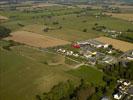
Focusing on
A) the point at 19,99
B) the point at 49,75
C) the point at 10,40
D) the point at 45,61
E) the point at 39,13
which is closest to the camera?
the point at 19,99

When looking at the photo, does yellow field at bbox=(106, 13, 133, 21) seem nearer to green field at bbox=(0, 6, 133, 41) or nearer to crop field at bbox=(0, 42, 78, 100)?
green field at bbox=(0, 6, 133, 41)

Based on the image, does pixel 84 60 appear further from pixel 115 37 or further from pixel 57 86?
pixel 115 37

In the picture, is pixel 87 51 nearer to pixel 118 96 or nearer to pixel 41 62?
pixel 41 62

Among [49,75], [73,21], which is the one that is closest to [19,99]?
[49,75]

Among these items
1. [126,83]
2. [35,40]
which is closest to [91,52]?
[35,40]

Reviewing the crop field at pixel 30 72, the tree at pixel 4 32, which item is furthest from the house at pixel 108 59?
the tree at pixel 4 32

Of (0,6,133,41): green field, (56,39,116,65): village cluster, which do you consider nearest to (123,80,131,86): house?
(56,39,116,65): village cluster
